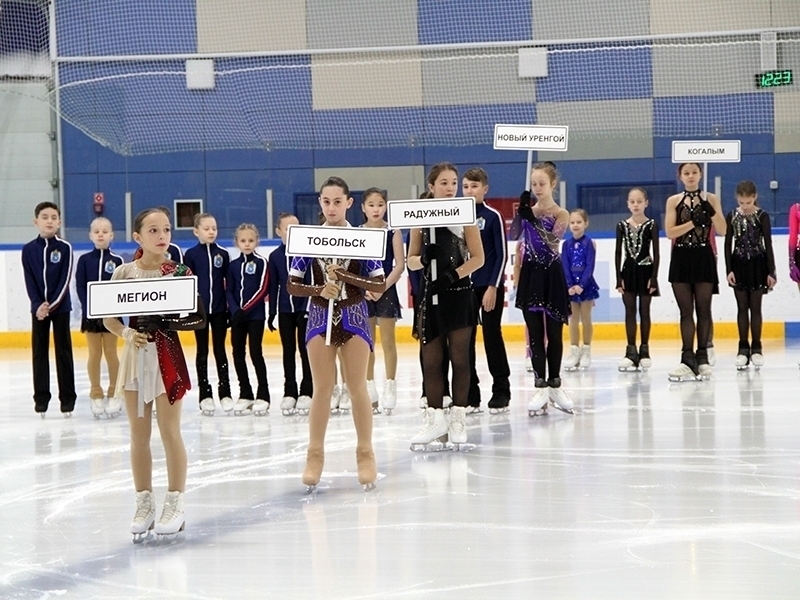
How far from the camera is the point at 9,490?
5223 millimetres

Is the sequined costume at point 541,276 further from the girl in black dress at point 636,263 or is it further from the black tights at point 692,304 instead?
the girl in black dress at point 636,263

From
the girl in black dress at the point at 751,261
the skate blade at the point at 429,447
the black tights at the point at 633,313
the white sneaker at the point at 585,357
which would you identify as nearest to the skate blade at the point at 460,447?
the skate blade at the point at 429,447

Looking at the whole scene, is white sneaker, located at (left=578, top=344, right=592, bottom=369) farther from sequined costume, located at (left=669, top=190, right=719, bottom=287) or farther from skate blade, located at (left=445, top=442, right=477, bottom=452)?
skate blade, located at (left=445, top=442, right=477, bottom=452)

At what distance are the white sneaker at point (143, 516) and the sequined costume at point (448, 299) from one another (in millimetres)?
1966

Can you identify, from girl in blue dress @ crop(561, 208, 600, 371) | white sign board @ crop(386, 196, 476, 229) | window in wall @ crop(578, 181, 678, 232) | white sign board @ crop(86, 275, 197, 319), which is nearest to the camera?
white sign board @ crop(86, 275, 197, 319)

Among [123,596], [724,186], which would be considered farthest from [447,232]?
[724,186]

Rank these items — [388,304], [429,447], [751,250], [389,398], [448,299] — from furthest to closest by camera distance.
Answer: 1. [751,250]
2. [389,398]
3. [388,304]
4. [429,447]
5. [448,299]

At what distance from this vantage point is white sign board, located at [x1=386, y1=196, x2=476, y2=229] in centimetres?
549

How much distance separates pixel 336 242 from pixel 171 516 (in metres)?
1.36

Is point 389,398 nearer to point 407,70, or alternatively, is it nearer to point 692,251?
point 692,251

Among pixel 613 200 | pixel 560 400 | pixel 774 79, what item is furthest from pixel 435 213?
pixel 774 79

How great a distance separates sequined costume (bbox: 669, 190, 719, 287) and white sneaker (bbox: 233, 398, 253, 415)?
3296mm

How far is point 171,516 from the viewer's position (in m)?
4.12

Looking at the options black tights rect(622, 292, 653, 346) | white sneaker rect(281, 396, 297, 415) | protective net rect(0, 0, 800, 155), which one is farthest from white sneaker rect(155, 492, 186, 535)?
protective net rect(0, 0, 800, 155)
